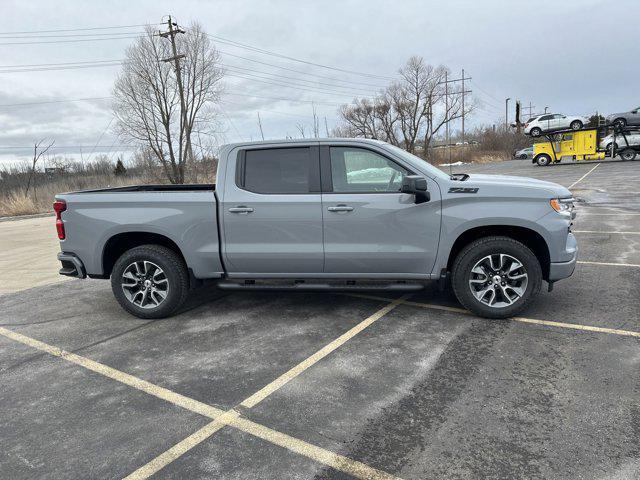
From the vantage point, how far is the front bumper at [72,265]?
17.2 feet

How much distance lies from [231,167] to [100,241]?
169 cm

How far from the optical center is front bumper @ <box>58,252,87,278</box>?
206 inches

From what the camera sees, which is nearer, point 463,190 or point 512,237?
point 463,190

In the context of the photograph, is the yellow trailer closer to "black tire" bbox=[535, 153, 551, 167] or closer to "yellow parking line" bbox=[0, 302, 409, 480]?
"black tire" bbox=[535, 153, 551, 167]

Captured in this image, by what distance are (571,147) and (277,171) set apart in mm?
34521

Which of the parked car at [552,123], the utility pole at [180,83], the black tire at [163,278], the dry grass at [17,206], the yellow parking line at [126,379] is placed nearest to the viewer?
the yellow parking line at [126,379]

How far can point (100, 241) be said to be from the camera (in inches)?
202

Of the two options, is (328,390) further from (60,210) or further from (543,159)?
(543,159)

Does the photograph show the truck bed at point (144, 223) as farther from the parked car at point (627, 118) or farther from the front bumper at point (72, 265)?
the parked car at point (627, 118)

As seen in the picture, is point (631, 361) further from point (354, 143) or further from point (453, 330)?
point (354, 143)

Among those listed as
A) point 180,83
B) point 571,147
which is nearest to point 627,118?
point 571,147

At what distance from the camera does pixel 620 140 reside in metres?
32.2

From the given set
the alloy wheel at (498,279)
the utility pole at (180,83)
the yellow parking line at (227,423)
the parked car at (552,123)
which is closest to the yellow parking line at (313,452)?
the yellow parking line at (227,423)

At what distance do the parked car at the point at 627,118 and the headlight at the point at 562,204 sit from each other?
102ft
